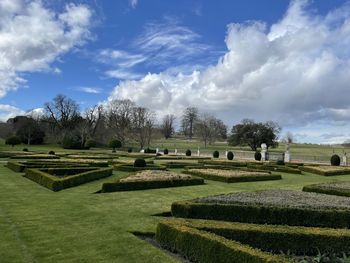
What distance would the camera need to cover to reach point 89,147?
65188 millimetres

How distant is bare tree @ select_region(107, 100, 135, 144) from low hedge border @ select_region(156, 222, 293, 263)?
7107cm

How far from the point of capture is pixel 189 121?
102 meters

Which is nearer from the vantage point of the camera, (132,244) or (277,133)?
(132,244)

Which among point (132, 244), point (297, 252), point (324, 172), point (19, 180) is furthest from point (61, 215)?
point (324, 172)

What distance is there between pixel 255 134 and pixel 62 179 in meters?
51.9

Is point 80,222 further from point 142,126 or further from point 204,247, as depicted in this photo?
point 142,126

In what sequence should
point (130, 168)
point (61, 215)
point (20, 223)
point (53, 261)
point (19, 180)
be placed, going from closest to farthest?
point (53, 261), point (20, 223), point (61, 215), point (19, 180), point (130, 168)

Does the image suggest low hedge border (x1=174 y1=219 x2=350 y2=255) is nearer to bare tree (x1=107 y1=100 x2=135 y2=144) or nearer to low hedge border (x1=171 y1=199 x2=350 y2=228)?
low hedge border (x1=171 y1=199 x2=350 y2=228)

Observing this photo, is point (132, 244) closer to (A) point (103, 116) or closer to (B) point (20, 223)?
(B) point (20, 223)

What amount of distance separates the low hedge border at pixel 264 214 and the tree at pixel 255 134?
55.4 m

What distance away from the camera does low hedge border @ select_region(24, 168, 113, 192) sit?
1665 cm

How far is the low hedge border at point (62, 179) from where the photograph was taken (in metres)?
16.6

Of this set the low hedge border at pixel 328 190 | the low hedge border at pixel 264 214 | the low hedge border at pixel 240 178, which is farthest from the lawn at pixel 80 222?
the low hedge border at pixel 328 190

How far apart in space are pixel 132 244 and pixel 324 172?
20.7 metres
